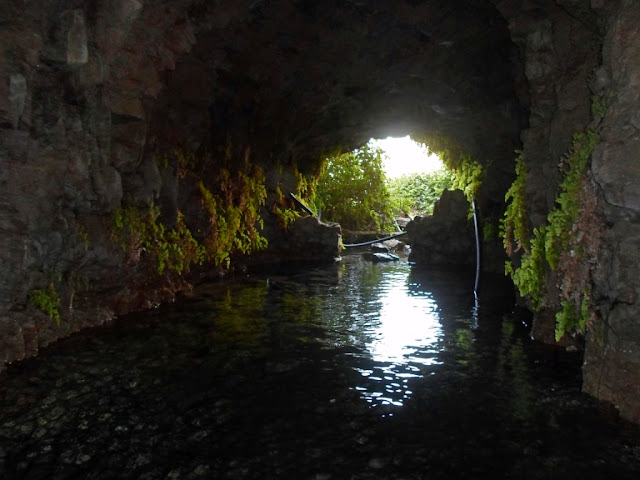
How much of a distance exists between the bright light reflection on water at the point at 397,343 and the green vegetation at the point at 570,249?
145 centimetres

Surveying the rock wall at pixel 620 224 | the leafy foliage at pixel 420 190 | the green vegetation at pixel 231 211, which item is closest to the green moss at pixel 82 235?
the green vegetation at pixel 231 211

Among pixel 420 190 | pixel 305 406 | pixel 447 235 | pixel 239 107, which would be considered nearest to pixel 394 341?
pixel 305 406

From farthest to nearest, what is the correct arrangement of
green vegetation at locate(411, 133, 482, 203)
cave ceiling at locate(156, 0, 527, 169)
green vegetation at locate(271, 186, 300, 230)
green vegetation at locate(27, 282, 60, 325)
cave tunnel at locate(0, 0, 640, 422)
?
green vegetation at locate(271, 186, 300, 230), green vegetation at locate(411, 133, 482, 203), cave ceiling at locate(156, 0, 527, 169), green vegetation at locate(27, 282, 60, 325), cave tunnel at locate(0, 0, 640, 422)

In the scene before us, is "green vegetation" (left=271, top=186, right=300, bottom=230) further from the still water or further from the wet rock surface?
the still water

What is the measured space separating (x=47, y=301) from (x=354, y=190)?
57.5 ft

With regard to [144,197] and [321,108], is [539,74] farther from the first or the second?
[321,108]

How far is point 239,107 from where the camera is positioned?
11.3m

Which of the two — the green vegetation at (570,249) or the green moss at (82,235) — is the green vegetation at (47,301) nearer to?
the green moss at (82,235)

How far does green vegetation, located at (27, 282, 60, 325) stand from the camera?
557cm

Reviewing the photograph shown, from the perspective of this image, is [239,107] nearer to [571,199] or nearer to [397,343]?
[397,343]

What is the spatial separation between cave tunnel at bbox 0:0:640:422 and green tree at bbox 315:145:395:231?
983 cm

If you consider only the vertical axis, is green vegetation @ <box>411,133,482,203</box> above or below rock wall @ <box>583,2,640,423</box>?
above

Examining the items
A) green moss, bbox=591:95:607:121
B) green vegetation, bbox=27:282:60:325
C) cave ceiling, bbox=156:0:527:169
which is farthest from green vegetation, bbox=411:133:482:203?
green vegetation, bbox=27:282:60:325

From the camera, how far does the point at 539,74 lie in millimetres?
6098
